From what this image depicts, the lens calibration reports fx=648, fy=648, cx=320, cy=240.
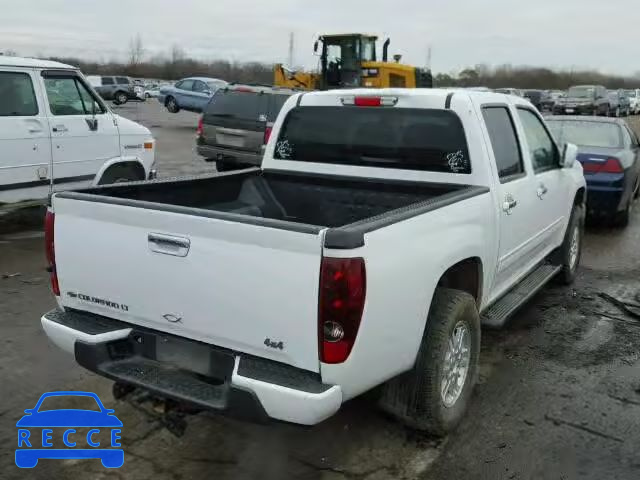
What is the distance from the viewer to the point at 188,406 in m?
3.05

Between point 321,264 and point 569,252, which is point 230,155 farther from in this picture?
point 321,264

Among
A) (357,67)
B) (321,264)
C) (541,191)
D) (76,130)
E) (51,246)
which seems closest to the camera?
(321,264)

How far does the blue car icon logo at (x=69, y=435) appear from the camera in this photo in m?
3.44

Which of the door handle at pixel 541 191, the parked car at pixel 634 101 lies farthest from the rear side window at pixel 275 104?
the parked car at pixel 634 101

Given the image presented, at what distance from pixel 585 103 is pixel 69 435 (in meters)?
39.6

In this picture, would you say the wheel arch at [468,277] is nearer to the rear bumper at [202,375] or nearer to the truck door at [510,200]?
the truck door at [510,200]

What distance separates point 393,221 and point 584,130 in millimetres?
8019

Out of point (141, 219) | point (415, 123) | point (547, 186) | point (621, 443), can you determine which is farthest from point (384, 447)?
point (547, 186)

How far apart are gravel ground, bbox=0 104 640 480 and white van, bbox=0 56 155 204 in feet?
7.80

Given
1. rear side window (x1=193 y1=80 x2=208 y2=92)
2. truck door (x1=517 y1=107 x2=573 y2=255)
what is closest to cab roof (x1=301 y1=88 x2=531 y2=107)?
truck door (x1=517 y1=107 x2=573 y2=255)

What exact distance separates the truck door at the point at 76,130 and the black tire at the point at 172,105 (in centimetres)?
2348

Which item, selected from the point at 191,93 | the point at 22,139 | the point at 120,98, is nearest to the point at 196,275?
the point at 22,139

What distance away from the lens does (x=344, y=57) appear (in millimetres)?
22047

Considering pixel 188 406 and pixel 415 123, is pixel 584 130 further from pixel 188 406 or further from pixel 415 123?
pixel 188 406
